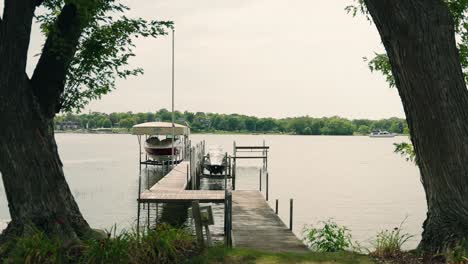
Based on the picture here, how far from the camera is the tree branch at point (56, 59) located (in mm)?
10469

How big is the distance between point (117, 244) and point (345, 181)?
5008 cm

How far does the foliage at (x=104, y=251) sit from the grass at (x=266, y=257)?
1.38 ft

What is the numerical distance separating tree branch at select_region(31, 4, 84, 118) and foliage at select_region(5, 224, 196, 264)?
2762mm

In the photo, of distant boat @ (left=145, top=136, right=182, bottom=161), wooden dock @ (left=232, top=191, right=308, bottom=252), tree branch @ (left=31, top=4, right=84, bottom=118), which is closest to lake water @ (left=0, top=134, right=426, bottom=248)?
distant boat @ (left=145, top=136, right=182, bottom=161)

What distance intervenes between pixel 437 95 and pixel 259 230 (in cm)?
955

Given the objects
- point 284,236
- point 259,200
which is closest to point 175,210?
point 259,200

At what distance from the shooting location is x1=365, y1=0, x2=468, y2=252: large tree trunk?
786cm

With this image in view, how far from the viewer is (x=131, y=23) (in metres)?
11.8

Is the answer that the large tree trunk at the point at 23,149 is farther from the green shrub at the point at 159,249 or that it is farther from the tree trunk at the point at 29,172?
the green shrub at the point at 159,249

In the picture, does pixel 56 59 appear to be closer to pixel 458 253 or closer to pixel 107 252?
pixel 107 252

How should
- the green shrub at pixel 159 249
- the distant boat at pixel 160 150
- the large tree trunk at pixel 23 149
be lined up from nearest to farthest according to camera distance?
the green shrub at pixel 159 249 < the large tree trunk at pixel 23 149 < the distant boat at pixel 160 150

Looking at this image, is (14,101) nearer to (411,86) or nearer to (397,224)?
(411,86)

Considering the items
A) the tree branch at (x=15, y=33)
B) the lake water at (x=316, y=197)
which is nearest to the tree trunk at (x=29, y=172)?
the tree branch at (x=15, y=33)

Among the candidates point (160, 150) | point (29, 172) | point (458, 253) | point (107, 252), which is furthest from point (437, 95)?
point (160, 150)
